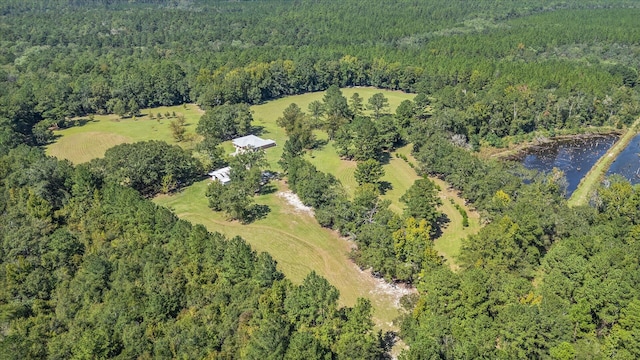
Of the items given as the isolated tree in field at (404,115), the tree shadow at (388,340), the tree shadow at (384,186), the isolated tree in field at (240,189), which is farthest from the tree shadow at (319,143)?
the tree shadow at (388,340)

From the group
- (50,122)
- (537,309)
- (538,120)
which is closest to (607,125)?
(538,120)

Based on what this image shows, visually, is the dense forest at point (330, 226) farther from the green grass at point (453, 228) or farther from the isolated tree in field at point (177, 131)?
the isolated tree in field at point (177, 131)

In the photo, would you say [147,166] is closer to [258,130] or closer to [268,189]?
[268,189]

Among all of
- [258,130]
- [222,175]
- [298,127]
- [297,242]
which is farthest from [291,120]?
[297,242]

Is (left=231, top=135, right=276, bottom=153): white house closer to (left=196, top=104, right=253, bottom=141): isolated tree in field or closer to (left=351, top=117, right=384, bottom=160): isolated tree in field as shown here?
(left=196, top=104, right=253, bottom=141): isolated tree in field

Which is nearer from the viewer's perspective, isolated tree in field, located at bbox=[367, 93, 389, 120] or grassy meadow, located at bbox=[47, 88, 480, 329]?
grassy meadow, located at bbox=[47, 88, 480, 329]

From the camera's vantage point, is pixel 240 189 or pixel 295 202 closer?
Answer: pixel 240 189

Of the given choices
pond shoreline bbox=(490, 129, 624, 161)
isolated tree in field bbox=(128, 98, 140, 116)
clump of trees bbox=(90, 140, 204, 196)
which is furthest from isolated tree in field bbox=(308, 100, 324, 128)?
isolated tree in field bbox=(128, 98, 140, 116)

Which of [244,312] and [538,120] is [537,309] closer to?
[244,312]
